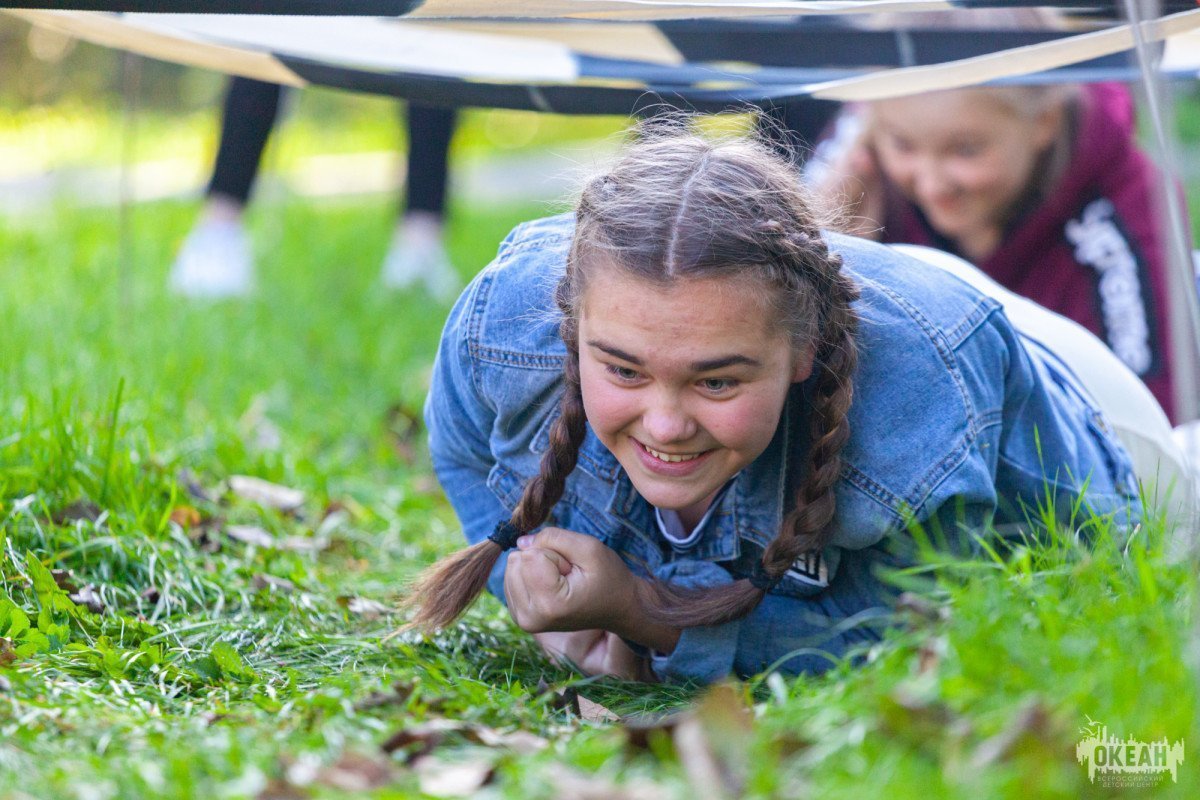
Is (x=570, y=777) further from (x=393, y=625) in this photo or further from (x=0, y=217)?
(x=0, y=217)

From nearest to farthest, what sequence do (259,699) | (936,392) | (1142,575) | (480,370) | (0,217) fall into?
Answer: (1142,575) < (259,699) < (936,392) < (480,370) < (0,217)

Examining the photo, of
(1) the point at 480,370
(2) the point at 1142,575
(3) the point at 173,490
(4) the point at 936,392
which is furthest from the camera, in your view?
(3) the point at 173,490

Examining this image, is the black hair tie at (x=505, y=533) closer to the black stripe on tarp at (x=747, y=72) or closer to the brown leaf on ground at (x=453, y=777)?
the brown leaf on ground at (x=453, y=777)

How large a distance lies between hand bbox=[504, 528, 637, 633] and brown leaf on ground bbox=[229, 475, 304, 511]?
3.57 ft

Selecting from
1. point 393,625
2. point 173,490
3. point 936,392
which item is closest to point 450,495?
point 393,625

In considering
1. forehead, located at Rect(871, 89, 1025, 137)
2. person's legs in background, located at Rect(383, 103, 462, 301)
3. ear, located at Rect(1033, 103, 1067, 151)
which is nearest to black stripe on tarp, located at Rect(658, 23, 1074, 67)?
forehead, located at Rect(871, 89, 1025, 137)

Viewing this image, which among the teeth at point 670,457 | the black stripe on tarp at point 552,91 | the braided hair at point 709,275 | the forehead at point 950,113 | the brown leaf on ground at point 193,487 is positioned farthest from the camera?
the forehead at point 950,113

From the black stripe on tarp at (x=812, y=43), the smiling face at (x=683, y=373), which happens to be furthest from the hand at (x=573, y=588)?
the black stripe on tarp at (x=812, y=43)

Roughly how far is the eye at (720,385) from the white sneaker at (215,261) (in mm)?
3462

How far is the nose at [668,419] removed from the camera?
1981mm

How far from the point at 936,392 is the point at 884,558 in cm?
32

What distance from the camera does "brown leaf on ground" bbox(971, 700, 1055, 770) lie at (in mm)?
1399

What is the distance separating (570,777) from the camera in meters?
1.47

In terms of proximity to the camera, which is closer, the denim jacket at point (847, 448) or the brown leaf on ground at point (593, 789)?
the brown leaf on ground at point (593, 789)
